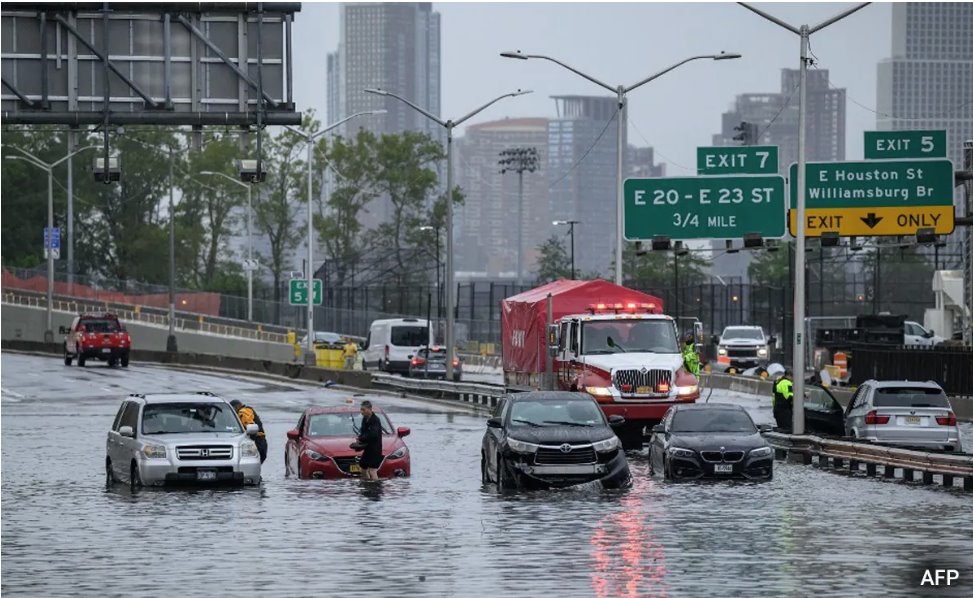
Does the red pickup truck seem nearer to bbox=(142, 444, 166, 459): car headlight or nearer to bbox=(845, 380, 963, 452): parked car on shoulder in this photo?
bbox=(845, 380, 963, 452): parked car on shoulder

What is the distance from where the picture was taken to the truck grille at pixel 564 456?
93.6 ft

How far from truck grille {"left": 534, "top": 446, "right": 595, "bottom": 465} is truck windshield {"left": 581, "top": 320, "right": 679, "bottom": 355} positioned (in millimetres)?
10592

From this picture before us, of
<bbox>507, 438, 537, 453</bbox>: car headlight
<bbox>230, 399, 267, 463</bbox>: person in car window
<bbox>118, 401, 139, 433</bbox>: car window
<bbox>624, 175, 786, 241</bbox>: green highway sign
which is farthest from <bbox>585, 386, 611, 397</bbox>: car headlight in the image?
<bbox>624, 175, 786, 241</bbox>: green highway sign

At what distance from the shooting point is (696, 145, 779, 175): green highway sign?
58906 mm

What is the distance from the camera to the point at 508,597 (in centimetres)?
1670

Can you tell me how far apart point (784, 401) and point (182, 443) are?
15.3m

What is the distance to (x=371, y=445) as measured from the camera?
3089 cm

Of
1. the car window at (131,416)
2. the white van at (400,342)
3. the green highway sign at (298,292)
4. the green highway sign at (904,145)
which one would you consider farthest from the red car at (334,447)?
the white van at (400,342)

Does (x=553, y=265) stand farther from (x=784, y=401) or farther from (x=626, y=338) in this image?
(x=626, y=338)

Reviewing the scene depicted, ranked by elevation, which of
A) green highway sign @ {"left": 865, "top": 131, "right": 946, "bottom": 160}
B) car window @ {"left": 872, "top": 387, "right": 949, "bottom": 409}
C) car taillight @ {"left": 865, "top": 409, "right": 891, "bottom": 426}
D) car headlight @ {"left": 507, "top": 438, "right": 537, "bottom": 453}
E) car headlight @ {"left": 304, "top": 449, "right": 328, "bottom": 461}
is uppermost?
green highway sign @ {"left": 865, "top": 131, "right": 946, "bottom": 160}

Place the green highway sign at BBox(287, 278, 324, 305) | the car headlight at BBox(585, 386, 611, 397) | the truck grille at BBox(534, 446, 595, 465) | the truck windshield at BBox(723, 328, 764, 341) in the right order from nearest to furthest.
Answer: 1. the truck grille at BBox(534, 446, 595, 465)
2. the car headlight at BBox(585, 386, 611, 397)
3. the green highway sign at BBox(287, 278, 324, 305)
4. the truck windshield at BBox(723, 328, 764, 341)

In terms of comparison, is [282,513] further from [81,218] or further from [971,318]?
[81,218]

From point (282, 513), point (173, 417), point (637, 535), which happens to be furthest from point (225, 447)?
point (637, 535)

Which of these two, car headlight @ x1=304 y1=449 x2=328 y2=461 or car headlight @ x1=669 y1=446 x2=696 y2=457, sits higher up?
car headlight @ x1=669 y1=446 x2=696 y2=457
